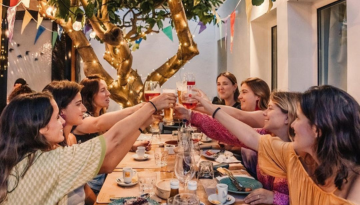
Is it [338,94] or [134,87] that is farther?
[134,87]

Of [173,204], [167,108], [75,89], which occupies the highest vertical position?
[75,89]

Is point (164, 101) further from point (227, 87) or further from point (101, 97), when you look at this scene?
point (227, 87)

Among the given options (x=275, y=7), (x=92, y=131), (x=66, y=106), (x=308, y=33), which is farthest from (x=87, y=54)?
(x=308, y=33)

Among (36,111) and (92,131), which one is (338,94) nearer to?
(36,111)

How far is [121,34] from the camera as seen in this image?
9.40ft

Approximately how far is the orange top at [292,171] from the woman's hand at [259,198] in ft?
0.39

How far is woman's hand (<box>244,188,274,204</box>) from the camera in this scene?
4.58 ft

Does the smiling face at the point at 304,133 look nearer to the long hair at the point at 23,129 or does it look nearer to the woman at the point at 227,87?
the long hair at the point at 23,129

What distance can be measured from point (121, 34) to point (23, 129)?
1877mm

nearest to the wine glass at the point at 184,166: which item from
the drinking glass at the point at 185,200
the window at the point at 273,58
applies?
the drinking glass at the point at 185,200

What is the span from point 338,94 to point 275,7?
2.57m

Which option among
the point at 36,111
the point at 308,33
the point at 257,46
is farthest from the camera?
the point at 257,46

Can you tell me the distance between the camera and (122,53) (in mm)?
3258

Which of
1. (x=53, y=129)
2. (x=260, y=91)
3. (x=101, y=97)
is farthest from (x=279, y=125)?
(x=101, y=97)
